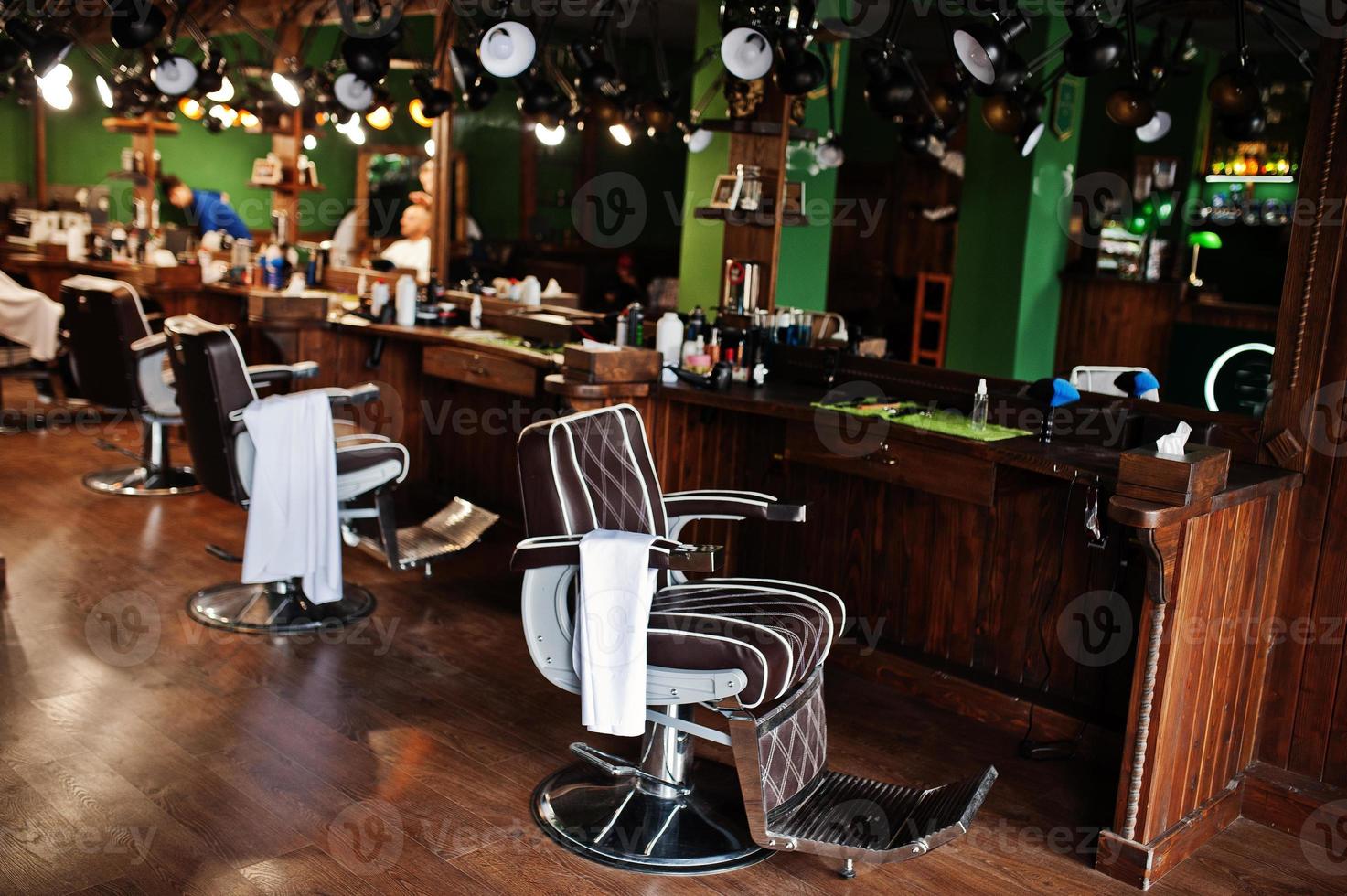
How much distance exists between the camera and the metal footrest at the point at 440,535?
15.9 ft

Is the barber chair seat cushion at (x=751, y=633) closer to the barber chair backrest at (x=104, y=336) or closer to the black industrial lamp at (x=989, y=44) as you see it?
the black industrial lamp at (x=989, y=44)

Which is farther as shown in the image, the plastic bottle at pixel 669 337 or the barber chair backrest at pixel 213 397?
the plastic bottle at pixel 669 337

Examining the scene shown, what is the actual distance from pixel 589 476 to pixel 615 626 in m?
0.45

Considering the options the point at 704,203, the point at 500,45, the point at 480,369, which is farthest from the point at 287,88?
the point at 500,45

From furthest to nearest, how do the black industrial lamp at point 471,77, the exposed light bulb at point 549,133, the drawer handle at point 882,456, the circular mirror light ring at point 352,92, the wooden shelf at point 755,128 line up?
the exposed light bulb at point 549,133, the circular mirror light ring at point 352,92, the black industrial lamp at point 471,77, the wooden shelf at point 755,128, the drawer handle at point 882,456

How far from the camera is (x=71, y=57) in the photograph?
36.5ft

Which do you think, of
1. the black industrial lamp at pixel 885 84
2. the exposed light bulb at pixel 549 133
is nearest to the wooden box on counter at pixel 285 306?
the exposed light bulb at pixel 549 133

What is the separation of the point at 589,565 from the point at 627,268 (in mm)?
7179

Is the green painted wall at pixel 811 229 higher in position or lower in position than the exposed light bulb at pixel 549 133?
lower

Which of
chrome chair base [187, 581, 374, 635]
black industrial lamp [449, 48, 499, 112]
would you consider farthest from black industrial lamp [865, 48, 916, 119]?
chrome chair base [187, 581, 374, 635]

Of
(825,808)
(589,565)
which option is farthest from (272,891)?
(825,808)

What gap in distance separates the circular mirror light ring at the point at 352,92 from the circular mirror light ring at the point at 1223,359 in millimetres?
5351

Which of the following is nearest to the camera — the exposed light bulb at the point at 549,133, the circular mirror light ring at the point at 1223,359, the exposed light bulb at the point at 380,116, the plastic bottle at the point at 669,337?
the plastic bottle at the point at 669,337

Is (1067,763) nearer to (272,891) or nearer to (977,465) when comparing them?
(977,465)
